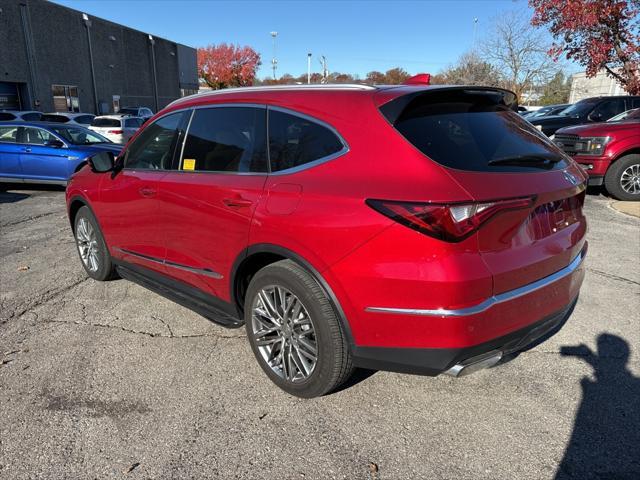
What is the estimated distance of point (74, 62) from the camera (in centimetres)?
3431

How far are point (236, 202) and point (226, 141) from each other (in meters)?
0.55

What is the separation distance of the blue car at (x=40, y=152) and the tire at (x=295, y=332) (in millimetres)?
8775

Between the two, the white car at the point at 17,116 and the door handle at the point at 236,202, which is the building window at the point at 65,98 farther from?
the door handle at the point at 236,202

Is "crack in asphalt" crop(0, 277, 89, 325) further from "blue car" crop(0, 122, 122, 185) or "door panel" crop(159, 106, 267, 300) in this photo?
"blue car" crop(0, 122, 122, 185)

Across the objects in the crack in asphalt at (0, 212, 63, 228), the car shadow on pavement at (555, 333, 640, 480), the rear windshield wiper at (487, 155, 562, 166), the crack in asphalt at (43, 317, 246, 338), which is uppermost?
the rear windshield wiper at (487, 155, 562, 166)

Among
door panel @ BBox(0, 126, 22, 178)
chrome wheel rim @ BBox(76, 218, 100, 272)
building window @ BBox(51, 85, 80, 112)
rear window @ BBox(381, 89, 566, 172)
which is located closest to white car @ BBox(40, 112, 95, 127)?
door panel @ BBox(0, 126, 22, 178)

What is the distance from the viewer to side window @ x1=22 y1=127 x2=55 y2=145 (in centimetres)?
1063

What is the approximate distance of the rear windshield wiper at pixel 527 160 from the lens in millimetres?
2447

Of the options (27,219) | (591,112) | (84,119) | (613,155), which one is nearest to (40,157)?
(27,219)

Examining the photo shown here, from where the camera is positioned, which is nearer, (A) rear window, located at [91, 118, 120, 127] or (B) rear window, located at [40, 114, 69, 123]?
(B) rear window, located at [40, 114, 69, 123]

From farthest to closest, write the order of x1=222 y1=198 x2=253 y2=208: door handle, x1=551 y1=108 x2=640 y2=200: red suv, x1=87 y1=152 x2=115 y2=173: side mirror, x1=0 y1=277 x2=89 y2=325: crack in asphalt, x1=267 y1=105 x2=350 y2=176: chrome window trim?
x1=551 y1=108 x2=640 y2=200: red suv < x1=87 y1=152 x2=115 y2=173: side mirror < x1=0 y1=277 x2=89 y2=325: crack in asphalt < x1=222 y1=198 x2=253 y2=208: door handle < x1=267 y1=105 x2=350 y2=176: chrome window trim

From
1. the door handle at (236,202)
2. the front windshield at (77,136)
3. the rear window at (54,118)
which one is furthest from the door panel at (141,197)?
the rear window at (54,118)

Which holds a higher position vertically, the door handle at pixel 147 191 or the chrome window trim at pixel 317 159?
the chrome window trim at pixel 317 159

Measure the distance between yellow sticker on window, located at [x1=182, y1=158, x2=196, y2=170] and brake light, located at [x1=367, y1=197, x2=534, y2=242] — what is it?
1.75 metres
